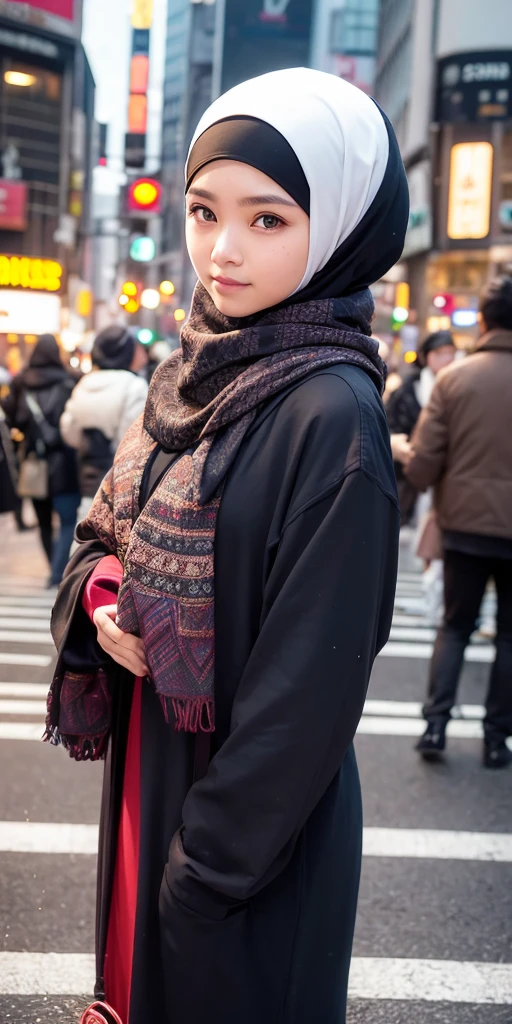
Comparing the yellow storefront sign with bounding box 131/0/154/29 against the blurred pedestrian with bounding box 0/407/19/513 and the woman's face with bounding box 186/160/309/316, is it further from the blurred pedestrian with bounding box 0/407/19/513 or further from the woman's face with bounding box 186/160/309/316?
the woman's face with bounding box 186/160/309/316

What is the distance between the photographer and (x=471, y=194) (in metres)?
38.6

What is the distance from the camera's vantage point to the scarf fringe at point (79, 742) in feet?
6.93

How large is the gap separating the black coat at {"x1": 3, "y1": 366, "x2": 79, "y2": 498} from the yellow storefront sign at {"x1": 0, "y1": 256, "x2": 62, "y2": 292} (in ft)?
86.5

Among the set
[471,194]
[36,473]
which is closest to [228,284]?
[36,473]

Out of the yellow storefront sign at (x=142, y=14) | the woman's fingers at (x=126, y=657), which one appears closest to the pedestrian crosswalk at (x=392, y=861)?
the woman's fingers at (x=126, y=657)

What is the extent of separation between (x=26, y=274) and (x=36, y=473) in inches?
1076

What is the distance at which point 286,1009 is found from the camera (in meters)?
1.81

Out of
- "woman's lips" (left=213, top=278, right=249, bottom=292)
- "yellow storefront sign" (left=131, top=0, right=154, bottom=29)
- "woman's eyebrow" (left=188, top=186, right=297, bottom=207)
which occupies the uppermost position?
"yellow storefront sign" (left=131, top=0, right=154, bottom=29)

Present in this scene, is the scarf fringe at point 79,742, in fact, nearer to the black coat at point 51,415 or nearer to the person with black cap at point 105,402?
the person with black cap at point 105,402

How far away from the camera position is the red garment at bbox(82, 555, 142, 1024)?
199cm

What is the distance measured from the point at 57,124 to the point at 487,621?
43.2 metres

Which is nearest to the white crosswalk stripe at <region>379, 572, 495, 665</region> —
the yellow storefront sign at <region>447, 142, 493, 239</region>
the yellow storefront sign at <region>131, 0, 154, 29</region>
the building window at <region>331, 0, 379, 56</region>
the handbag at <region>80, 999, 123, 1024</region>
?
the handbag at <region>80, 999, 123, 1024</region>

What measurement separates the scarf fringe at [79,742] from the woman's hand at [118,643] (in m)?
0.27

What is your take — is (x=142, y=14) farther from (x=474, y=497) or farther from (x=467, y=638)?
(x=467, y=638)
